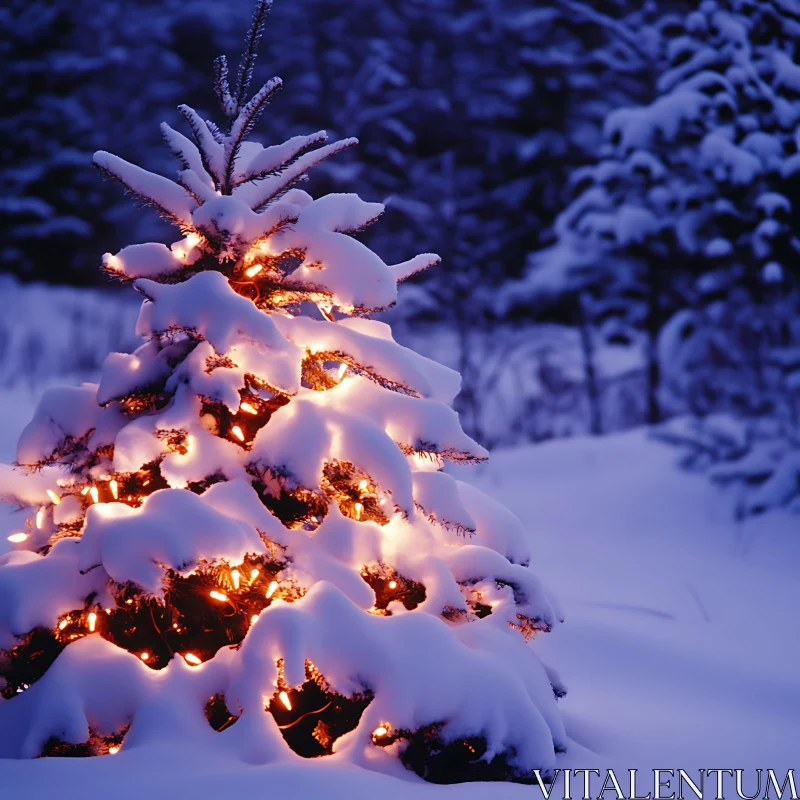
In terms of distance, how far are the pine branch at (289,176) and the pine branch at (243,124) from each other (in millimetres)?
90

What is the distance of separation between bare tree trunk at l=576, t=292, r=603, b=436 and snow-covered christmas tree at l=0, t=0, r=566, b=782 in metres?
11.7

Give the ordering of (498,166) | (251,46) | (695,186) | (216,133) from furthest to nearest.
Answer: (498,166), (695,186), (216,133), (251,46)

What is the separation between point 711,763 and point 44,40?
19.3 metres

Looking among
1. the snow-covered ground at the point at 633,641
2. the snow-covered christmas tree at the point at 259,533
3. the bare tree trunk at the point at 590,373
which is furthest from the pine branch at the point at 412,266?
the bare tree trunk at the point at 590,373

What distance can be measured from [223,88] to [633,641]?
9.98 ft

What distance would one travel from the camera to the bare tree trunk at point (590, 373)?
44.5ft

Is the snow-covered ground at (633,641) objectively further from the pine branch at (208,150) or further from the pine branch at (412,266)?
the pine branch at (208,150)

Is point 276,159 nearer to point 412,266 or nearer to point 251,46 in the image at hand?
point 251,46

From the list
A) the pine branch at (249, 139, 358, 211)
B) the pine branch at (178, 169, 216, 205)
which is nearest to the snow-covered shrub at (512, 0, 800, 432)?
the pine branch at (249, 139, 358, 211)

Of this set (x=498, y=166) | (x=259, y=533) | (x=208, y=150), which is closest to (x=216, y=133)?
(x=208, y=150)

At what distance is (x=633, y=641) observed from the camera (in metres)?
3.64

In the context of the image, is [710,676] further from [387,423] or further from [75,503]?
[75,503]

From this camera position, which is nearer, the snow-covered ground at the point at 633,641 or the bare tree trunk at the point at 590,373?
the snow-covered ground at the point at 633,641

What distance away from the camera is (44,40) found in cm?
1672
